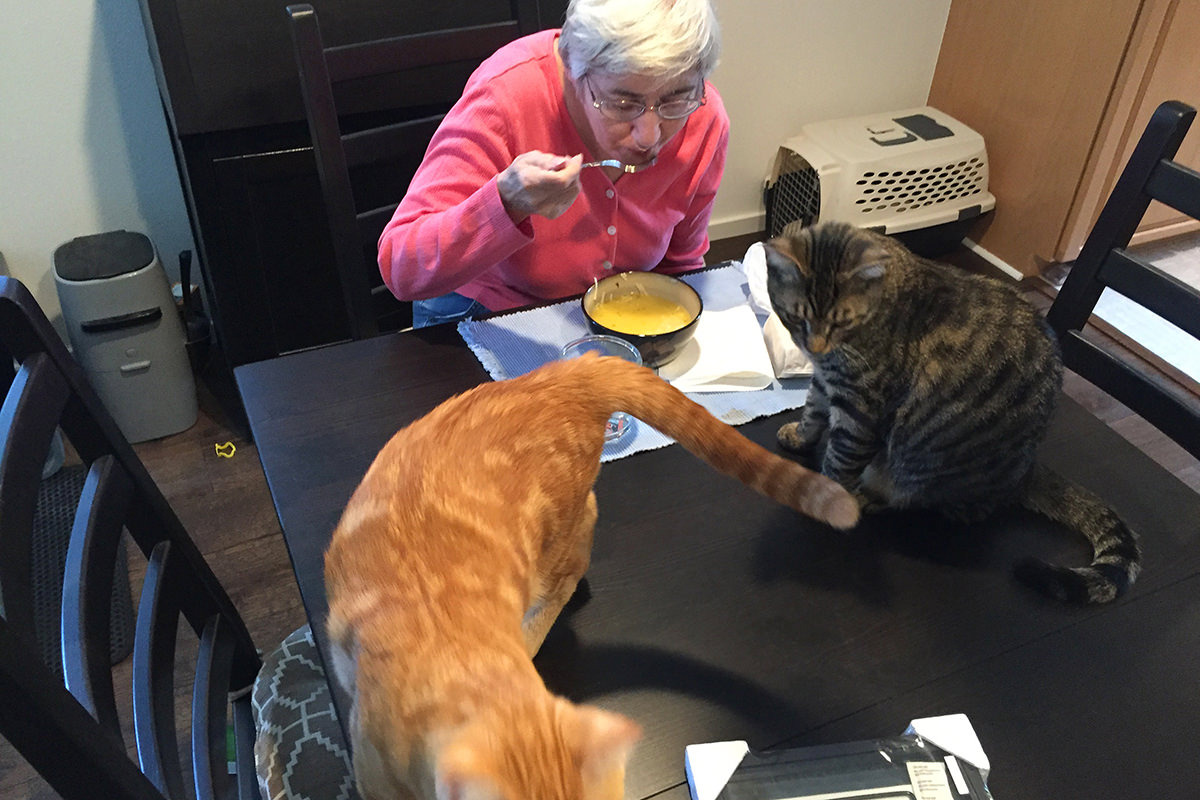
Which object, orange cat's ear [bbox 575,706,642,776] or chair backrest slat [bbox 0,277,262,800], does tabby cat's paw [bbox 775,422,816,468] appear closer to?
orange cat's ear [bbox 575,706,642,776]

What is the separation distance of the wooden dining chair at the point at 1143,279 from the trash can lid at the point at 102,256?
194 centimetres

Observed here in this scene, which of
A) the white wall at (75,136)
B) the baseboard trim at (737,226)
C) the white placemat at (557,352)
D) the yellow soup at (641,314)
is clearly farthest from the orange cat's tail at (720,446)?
the baseboard trim at (737,226)

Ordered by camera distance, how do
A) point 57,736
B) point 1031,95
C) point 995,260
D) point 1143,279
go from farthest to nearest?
point 995,260
point 1031,95
point 1143,279
point 57,736

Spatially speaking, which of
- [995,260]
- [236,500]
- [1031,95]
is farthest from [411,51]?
[995,260]

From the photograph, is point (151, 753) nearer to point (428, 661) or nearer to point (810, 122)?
point (428, 661)

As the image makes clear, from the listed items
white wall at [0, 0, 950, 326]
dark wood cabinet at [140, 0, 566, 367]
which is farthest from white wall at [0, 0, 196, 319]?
dark wood cabinet at [140, 0, 566, 367]

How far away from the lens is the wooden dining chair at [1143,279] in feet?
3.66

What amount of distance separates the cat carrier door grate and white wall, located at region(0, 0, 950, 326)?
0.23 meters

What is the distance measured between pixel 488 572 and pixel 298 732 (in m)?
0.43

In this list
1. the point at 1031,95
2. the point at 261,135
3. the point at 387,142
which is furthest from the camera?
the point at 1031,95

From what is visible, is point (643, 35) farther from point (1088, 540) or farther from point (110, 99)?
point (110, 99)

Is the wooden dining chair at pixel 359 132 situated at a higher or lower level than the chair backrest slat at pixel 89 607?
higher

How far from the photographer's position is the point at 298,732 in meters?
0.99

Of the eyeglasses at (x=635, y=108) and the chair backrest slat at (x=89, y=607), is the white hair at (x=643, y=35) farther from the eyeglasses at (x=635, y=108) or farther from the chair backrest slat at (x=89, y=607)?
the chair backrest slat at (x=89, y=607)
